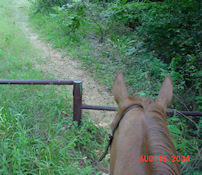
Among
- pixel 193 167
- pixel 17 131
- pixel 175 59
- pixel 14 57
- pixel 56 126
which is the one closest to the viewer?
pixel 193 167

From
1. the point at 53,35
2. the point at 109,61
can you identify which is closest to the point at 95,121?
the point at 109,61

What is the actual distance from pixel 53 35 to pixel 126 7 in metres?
2.90

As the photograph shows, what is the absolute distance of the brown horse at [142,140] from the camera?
3.01 ft

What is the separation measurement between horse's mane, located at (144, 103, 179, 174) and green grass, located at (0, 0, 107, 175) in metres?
1.48

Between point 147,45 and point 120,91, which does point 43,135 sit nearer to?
point 120,91

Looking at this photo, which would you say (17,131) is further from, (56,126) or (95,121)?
(95,121)

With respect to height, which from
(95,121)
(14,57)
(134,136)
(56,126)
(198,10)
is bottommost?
(95,121)

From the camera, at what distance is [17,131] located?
2.60 m

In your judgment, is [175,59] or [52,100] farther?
[175,59]

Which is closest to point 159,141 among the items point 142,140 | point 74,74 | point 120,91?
point 142,140

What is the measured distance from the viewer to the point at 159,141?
0.99 m

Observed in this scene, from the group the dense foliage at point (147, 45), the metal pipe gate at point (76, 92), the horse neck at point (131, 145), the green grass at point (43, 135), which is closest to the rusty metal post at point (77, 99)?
the metal pipe gate at point (76, 92)

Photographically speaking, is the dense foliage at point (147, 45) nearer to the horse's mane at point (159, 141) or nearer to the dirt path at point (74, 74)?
the dirt path at point (74, 74)

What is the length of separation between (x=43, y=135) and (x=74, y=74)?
273cm
